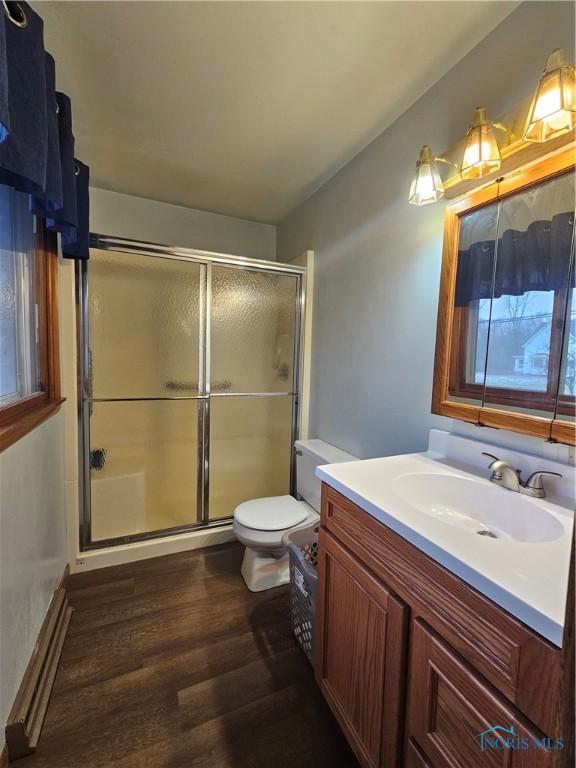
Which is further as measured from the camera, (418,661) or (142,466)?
(142,466)

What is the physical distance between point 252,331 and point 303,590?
1658 millimetres

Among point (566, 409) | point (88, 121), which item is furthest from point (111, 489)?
point (566, 409)

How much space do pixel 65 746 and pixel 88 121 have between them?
2.55 m

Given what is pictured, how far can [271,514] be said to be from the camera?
181cm

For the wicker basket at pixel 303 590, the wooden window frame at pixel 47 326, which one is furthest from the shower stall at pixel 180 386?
the wicker basket at pixel 303 590

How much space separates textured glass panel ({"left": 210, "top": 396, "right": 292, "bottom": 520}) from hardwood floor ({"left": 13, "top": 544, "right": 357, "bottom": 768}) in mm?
707

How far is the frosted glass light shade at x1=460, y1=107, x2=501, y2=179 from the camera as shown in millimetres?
1069

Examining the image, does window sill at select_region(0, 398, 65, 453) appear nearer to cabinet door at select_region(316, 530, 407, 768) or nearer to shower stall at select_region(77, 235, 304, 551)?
shower stall at select_region(77, 235, 304, 551)

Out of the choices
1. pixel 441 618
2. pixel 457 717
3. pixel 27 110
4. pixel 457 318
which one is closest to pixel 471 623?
pixel 441 618

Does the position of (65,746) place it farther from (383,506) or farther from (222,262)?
(222,262)

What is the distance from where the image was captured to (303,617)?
1.39 metres

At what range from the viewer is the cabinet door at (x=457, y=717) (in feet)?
1.77

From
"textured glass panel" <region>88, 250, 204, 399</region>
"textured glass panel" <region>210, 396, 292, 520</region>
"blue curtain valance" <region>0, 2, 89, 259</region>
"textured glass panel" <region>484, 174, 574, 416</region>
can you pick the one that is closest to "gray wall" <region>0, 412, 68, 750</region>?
"textured glass panel" <region>88, 250, 204, 399</region>

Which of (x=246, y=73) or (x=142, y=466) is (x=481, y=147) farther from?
(x=142, y=466)
